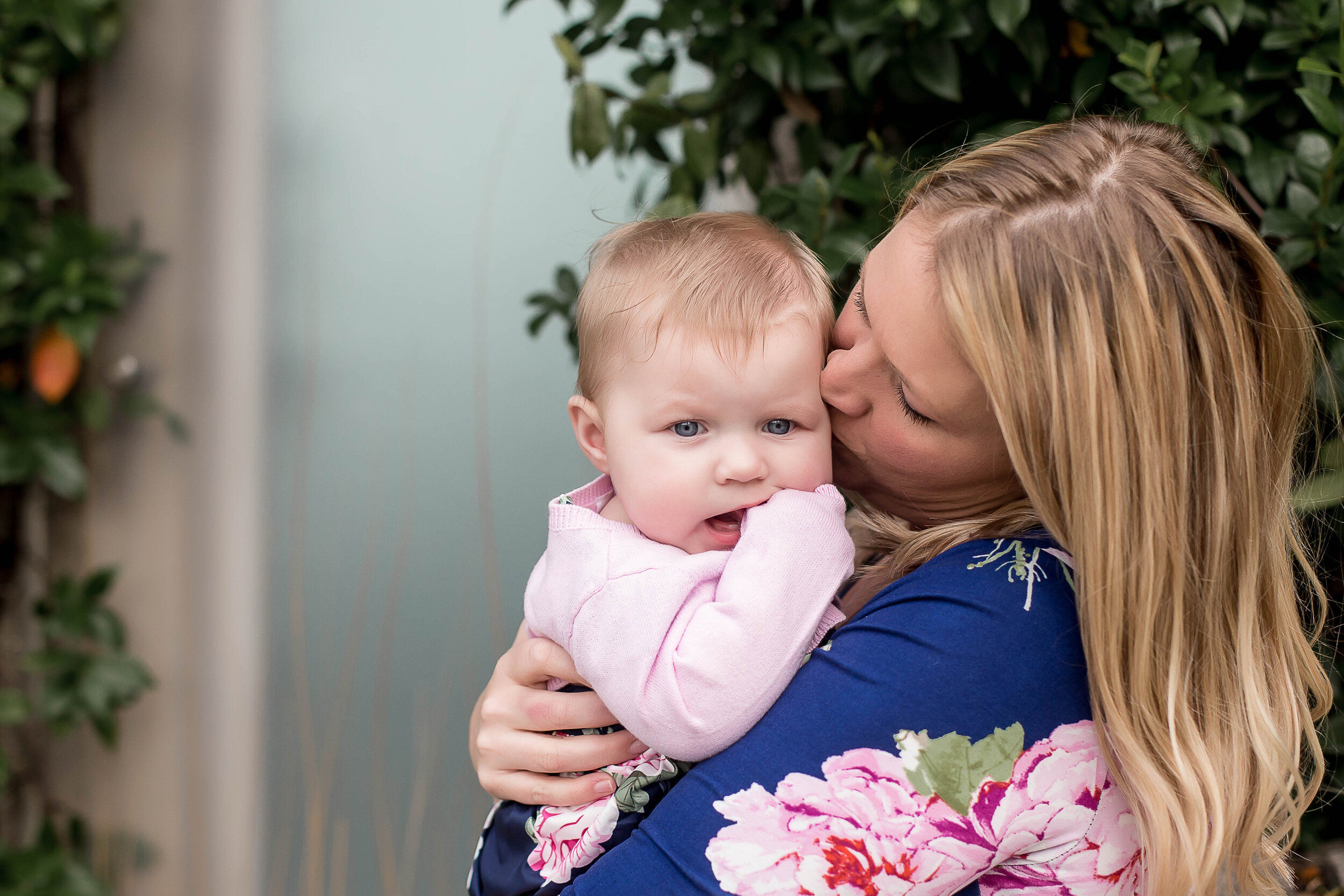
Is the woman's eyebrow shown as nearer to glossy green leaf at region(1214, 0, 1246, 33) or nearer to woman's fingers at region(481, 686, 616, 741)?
woman's fingers at region(481, 686, 616, 741)

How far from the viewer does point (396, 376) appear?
228 centimetres

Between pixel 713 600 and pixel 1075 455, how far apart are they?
0.34 meters

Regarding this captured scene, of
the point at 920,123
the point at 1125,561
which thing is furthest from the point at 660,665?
the point at 920,123

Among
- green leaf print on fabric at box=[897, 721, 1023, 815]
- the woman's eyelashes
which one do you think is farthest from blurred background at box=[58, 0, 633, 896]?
green leaf print on fabric at box=[897, 721, 1023, 815]

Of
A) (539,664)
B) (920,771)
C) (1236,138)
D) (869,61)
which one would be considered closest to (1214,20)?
(1236,138)

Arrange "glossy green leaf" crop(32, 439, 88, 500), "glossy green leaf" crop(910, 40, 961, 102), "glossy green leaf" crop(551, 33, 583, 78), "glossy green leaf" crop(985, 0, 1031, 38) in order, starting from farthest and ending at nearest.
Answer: "glossy green leaf" crop(32, 439, 88, 500) → "glossy green leaf" crop(551, 33, 583, 78) → "glossy green leaf" crop(910, 40, 961, 102) → "glossy green leaf" crop(985, 0, 1031, 38)

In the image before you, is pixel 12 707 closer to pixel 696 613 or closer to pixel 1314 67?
pixel 696 613

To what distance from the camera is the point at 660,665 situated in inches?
34.5

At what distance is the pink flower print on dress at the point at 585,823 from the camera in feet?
3.10

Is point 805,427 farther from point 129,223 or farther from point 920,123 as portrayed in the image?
point 129,223

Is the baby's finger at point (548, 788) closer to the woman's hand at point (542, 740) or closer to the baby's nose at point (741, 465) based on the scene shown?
the woman's hand at point (542, 740)

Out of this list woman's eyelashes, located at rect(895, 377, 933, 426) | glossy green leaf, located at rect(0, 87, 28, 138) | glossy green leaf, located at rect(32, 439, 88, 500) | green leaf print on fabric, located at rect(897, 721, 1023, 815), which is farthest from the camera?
glossy green leaf, located at rect(32, 439, 88, 500)

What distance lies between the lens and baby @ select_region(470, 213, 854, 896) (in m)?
0.88

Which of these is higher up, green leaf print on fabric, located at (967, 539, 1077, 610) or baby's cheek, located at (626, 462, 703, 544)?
baby's cheek, located at (626, 462, 703, 544)
